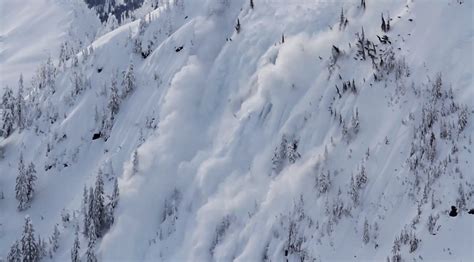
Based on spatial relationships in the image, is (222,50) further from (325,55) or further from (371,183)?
(371,183)

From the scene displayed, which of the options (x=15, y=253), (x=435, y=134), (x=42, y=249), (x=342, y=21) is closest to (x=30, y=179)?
(x=42, y=249)

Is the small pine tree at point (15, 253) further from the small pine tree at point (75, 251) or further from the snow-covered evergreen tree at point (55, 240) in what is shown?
the small pine tree at point (75, 251)

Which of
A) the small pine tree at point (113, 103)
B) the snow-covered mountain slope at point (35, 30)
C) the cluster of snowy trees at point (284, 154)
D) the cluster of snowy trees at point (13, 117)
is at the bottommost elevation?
the cluster of snowy trees at point (284, 154)

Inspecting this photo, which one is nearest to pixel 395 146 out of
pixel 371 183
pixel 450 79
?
pixel 371 183

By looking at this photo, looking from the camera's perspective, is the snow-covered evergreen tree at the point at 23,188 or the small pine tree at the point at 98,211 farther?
the snow-covered evergreen tree at the point at 23,188

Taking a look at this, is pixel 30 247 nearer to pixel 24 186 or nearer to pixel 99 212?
pixel 99 212

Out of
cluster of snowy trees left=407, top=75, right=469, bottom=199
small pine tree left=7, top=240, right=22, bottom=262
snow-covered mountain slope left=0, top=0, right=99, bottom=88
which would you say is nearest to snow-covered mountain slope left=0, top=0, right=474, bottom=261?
cluster of snowy trees left=407, top=75, right=469, bottom=199

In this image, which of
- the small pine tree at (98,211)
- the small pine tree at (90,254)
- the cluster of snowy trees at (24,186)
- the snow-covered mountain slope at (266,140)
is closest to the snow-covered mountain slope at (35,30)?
the snow-covered mountain slope at (266,140)

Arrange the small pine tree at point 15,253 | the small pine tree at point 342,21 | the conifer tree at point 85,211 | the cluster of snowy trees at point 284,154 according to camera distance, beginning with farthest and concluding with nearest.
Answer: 1. the small pine tree at point 342,21
2. the conifer tree at point 85,211
3. the small pine tree at point 15,253
4. the cluster of snowy trees at point 284,154
